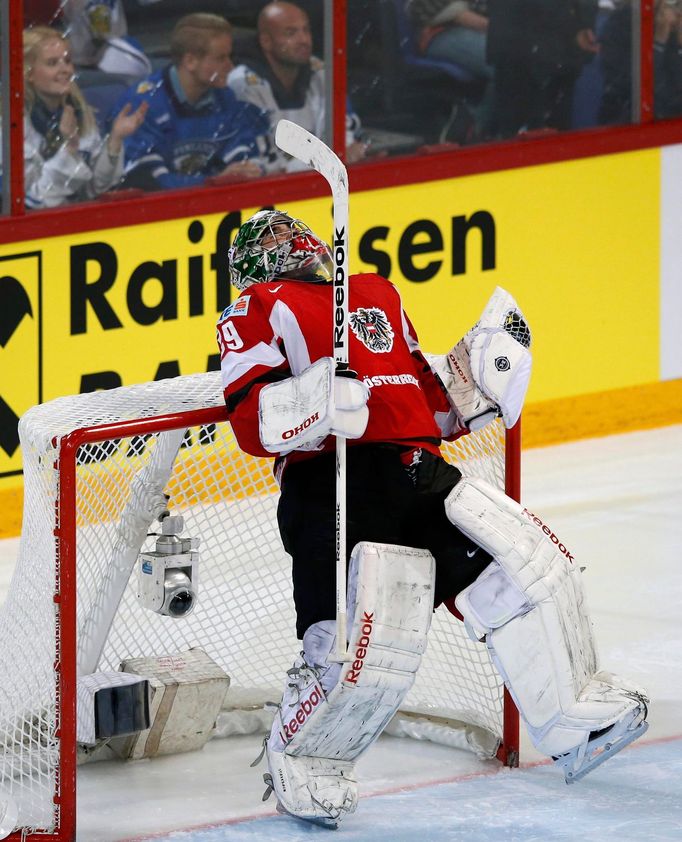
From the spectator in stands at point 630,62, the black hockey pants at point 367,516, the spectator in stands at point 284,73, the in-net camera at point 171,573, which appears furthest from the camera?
the spectator in stands at point 630,62

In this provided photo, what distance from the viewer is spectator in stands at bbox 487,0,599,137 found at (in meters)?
7.59

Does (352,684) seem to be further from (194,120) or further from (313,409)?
(194,120)

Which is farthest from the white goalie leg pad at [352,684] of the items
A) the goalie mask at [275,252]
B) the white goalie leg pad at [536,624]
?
the goalie mask at [275,252]

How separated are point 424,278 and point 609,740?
10.9 ft

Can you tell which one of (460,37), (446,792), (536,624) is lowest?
(446,792)

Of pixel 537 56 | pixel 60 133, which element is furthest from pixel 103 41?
pixel 537 56

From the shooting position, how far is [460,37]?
7465mm

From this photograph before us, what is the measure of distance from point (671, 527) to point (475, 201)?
4.67 feet

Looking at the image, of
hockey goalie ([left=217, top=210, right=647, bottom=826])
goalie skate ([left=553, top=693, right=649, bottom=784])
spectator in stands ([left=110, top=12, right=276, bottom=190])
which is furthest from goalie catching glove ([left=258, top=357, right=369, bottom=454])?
spectator in stands ([left=110, top=12, right=276, bottom=190])

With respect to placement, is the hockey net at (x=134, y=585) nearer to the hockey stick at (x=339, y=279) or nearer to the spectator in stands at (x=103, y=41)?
the hockey stick at (x=339, y=279)

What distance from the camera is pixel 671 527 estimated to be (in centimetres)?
671

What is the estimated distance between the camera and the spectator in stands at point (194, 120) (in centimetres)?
675

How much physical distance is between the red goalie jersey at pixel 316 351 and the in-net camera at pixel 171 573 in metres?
0.31

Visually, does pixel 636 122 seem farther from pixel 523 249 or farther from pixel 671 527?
pixel 671 527
